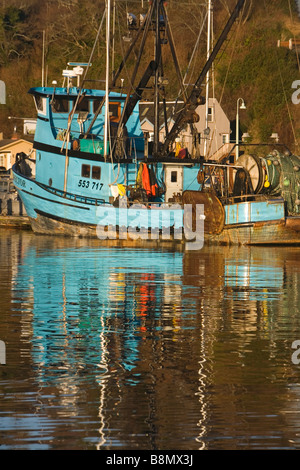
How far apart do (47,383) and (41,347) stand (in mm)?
2444

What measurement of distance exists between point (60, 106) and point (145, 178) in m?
5.27

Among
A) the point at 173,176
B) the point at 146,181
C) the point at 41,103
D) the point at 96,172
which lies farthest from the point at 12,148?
the point at 146,181

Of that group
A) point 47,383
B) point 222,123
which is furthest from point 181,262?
point 222,123

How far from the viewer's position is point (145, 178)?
126 ft

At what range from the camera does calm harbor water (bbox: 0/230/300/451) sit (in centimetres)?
1050

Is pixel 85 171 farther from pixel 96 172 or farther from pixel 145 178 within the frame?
pixel 145 178

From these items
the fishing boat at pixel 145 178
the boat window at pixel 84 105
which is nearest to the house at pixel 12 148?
the fishing boat at pixel 145 178

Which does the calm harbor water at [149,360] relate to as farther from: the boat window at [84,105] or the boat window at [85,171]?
the boat window at [84,105]

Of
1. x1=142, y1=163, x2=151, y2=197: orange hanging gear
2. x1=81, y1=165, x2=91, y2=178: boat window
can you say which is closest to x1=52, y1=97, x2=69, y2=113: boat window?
x1=81, y1=165, x2=91, y2=178: boat window

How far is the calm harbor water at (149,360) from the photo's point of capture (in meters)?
10.5

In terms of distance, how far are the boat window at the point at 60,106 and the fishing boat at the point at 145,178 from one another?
41mm

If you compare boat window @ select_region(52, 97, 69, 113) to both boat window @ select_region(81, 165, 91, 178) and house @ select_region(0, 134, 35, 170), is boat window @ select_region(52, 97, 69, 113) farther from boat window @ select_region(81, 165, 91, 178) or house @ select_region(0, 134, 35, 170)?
house @ select_region(0, 134, 35, 170)

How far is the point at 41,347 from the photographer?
1494 cm

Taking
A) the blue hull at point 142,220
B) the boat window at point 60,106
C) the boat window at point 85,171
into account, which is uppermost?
the boat window at point 60,106
